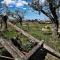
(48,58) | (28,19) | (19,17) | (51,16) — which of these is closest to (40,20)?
(28,19)

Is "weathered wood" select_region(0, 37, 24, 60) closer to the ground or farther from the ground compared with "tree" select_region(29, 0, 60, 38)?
farther from the ground

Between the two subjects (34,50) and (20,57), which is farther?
(34,50)

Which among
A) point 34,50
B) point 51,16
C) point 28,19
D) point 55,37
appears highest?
point 34,50

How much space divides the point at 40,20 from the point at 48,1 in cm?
2107

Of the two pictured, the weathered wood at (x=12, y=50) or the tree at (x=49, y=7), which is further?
the tree at (x=49, y=7)

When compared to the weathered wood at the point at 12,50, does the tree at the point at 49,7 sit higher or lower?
lower

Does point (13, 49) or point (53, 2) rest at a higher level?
point (13, 49)

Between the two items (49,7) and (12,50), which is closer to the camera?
(12,50)

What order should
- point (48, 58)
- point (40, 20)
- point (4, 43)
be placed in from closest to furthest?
point (4, 43)
point (48, 58)
point (40, 20)

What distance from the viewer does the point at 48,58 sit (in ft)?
30.1

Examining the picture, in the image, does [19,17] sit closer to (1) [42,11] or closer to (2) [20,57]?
(1) [42,11]

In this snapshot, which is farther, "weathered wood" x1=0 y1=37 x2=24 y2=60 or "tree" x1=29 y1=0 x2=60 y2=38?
"tree" x1=29 y1=0 x2=60 y2=38

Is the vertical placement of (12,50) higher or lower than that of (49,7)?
higher

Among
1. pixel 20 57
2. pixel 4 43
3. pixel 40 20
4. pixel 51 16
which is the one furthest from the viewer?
pixel 40 20
